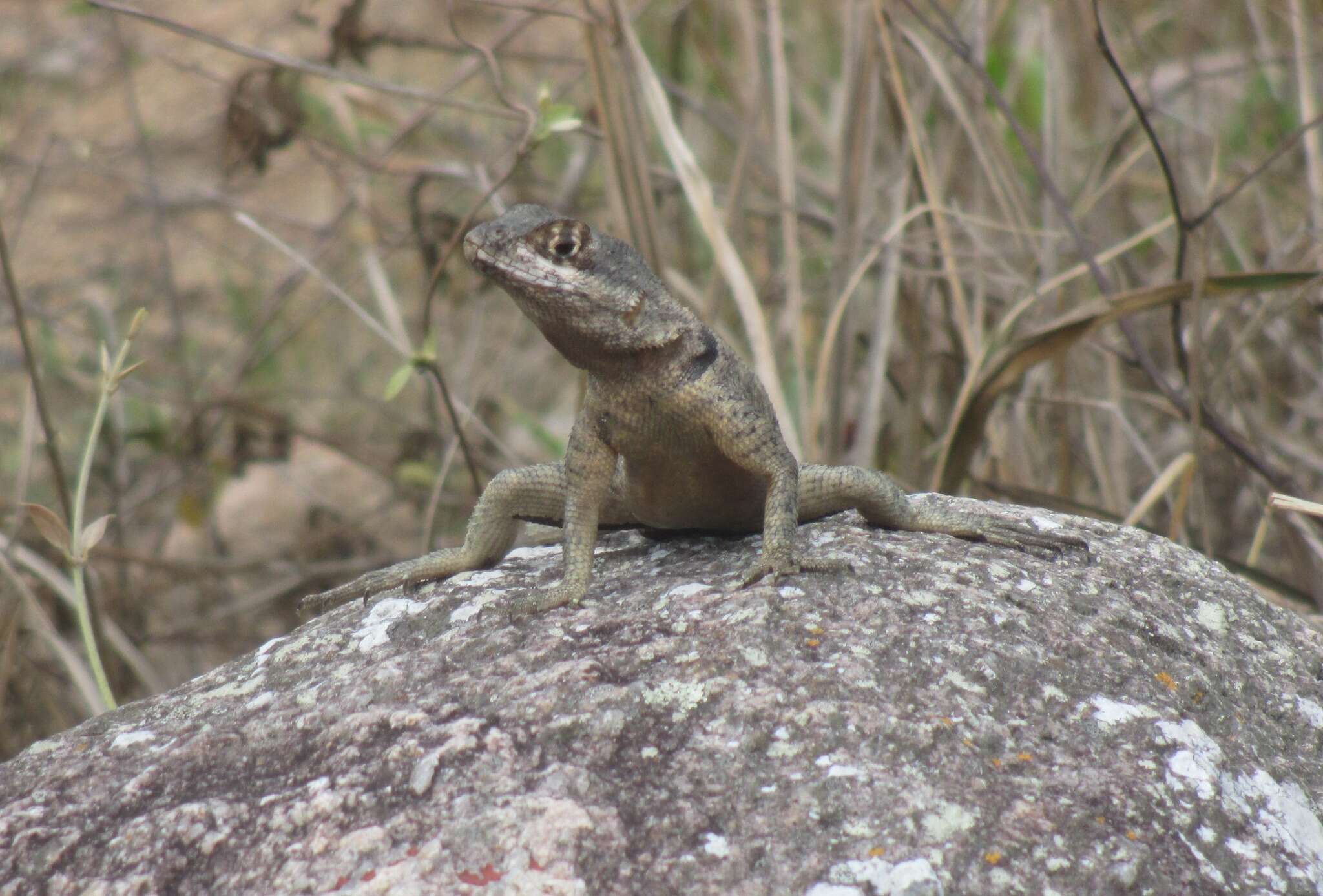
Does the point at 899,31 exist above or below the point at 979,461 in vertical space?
above

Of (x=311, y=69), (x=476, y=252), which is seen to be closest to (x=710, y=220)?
(x=311, y=69)

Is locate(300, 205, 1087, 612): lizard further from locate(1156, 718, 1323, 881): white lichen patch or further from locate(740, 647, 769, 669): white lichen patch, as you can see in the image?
locate(1156, 718, 1323, 881): white lichen patch

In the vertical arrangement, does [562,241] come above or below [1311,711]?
above

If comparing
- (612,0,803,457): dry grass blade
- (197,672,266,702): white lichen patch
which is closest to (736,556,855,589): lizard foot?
(197,672,266,702): white lichen patch

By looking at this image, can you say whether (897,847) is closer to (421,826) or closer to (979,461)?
(421,826)

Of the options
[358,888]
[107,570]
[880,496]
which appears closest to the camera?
[358,888]

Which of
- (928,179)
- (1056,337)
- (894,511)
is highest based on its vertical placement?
(928,179)

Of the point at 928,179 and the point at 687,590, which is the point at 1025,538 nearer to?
the point at 687,590

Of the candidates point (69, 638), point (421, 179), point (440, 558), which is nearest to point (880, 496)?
point (440, 558)

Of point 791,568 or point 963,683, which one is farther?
point 791,568
